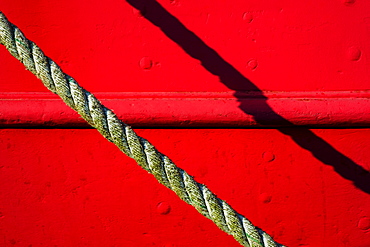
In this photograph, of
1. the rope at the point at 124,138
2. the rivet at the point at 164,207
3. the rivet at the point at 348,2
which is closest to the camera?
the rope at the point at 124,138

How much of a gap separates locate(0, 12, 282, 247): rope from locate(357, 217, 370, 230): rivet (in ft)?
1.77

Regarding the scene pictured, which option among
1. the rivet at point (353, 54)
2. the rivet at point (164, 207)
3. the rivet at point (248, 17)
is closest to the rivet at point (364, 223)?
the rivet at point (353, 54)

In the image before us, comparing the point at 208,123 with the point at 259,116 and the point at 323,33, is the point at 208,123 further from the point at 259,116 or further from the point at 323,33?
the point at 323,33

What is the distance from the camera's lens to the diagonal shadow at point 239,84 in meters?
1.07

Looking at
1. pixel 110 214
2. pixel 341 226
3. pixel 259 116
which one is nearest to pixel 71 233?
pixel 110 214

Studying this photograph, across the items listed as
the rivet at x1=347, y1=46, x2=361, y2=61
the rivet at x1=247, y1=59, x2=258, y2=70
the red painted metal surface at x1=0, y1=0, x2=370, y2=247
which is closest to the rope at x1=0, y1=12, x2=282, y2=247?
the red painted metal surface at x1=0, y1=0, x2=370, y2=247

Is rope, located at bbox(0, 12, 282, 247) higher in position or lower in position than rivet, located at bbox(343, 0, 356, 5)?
lower

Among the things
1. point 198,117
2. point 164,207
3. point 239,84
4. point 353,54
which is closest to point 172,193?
point 164,207

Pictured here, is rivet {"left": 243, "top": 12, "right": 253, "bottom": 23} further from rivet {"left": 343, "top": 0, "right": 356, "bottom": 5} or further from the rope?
the rope

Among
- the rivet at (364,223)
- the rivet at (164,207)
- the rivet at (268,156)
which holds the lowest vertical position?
the rivet at (364,223)

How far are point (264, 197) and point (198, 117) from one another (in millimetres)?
324

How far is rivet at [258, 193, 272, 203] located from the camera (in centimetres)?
114

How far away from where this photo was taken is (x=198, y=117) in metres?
1.08

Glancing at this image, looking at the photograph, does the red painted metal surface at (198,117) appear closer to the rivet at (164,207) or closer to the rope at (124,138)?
the rivet at (164,207)
